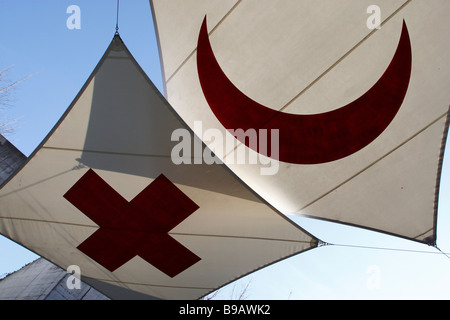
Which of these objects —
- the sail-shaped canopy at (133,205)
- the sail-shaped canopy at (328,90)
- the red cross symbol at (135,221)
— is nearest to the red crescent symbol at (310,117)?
the sail-shaped canopy at (328,90)

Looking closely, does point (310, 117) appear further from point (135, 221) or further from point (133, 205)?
point (135, 221)

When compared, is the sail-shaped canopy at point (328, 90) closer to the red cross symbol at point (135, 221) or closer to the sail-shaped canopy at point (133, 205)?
the sail-shaped canopy at point (133, 205)

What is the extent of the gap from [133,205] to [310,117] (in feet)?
9.12

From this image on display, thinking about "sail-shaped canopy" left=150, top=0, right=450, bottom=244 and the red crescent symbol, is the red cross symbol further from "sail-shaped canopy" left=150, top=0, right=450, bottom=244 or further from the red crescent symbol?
the red crescent symbol

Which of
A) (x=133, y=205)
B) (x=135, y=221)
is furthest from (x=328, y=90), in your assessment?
(x=135, y=221)

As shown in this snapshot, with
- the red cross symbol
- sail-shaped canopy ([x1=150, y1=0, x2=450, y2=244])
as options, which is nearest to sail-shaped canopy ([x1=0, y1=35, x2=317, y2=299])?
the red cross symbol

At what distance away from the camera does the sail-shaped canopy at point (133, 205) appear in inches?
171

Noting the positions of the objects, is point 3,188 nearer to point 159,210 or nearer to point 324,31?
point 159,210

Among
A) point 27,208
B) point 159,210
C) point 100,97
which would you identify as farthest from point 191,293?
point 100,97

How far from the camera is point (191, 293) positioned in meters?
6.60

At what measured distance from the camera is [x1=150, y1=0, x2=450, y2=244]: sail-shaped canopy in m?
5.10
